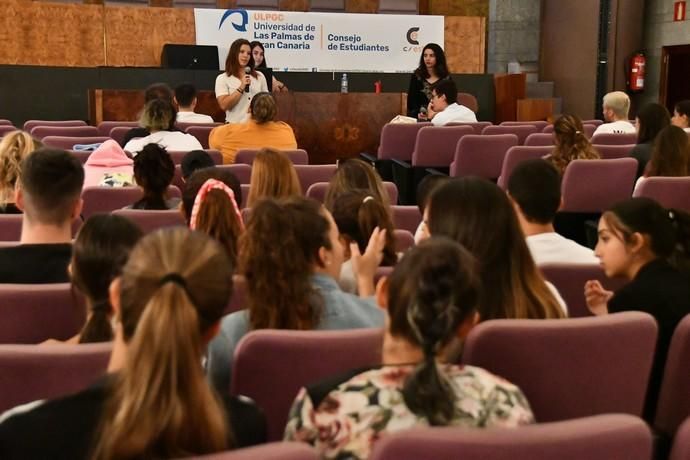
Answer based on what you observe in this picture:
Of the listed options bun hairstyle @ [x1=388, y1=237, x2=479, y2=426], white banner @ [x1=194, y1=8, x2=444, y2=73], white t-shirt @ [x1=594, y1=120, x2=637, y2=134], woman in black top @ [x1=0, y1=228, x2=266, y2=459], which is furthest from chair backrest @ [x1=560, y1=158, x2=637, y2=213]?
white banner @ [x1=194, y1=8, x2=444, y2=73]

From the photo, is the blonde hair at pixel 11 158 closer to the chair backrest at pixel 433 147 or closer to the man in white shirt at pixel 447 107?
the chair backrest at pixel 433 147

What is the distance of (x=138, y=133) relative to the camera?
Answer: 609 centimetres

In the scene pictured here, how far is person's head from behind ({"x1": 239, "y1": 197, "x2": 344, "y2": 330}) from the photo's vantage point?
2127 mm

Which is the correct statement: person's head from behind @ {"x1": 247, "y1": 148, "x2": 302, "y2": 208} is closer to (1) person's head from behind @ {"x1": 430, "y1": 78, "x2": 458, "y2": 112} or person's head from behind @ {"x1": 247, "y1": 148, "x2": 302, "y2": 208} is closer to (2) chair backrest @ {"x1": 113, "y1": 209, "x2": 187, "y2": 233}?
(2) chair backrest @ {"x1": 113, "y1": 209, "x2": 187, "y2": 233}

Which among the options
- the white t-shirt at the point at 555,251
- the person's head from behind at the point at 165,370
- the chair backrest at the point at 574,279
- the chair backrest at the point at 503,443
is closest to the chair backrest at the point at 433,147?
the white t-shirt at the point at 555,251

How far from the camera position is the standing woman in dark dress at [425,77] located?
8.60 metres

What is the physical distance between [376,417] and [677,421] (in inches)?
42.0

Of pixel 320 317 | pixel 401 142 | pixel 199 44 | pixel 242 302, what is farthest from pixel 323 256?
pixel 199 44

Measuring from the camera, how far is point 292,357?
1891 mm

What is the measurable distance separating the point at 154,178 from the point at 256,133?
2.36 m

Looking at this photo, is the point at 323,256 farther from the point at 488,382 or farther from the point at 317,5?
the point at 317,5

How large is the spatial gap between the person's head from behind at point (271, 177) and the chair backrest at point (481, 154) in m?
2.66

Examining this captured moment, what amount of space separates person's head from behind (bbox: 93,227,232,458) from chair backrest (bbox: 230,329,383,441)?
44cm

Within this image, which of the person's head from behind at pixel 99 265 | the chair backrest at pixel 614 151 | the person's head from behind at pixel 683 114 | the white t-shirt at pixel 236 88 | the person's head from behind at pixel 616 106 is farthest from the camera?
the white t-shirt at pixel 236 88
